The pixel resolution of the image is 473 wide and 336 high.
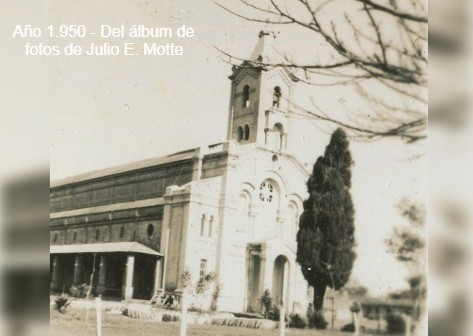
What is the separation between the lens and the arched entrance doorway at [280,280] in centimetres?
629

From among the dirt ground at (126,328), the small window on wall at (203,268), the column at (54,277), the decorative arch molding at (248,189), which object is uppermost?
the decorative arch molding at (248,189)

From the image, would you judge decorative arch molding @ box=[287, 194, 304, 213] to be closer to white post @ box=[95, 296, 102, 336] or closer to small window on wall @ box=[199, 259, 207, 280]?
small window on wall @ box=[199, 259, 207, 280]

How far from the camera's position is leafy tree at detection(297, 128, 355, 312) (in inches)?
242

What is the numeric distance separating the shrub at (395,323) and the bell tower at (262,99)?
207 cm

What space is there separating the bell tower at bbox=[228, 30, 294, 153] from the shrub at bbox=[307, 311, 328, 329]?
1.77 metres

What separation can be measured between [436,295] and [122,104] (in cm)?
387

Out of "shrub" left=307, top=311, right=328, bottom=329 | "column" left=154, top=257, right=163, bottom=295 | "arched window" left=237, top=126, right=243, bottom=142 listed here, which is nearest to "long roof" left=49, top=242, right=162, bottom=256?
"column" left=154, top=257, right=163, bottom=295

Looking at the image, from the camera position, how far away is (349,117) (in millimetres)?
6207

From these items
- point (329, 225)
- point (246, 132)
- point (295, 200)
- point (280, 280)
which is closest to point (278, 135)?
point (246, 132)

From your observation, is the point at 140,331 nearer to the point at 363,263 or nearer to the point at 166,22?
the point at 363,263

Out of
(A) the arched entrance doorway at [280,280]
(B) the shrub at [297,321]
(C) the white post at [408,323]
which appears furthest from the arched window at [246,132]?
(C) the white post at [408,323]

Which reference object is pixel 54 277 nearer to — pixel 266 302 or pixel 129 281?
pixel 129 281

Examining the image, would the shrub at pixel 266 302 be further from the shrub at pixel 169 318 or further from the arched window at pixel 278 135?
the arched window at pixel 278 135

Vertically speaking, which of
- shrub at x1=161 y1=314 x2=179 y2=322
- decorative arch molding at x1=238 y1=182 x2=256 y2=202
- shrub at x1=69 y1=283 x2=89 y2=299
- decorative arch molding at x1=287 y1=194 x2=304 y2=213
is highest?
decorative arch molding at x1=238 y1=182 x2=256 y2=202
